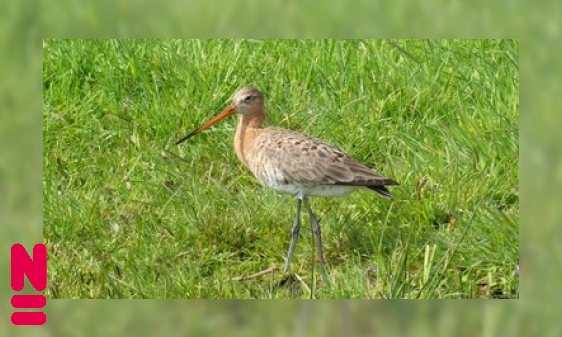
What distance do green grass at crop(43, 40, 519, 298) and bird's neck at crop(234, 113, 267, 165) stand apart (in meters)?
0.09

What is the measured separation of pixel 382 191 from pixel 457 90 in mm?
665

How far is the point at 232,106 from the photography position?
5836 millimetres

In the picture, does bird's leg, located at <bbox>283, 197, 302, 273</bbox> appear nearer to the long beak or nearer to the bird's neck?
the bird's neck

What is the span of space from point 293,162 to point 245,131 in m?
0.42

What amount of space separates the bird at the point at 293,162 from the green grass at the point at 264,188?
8cm

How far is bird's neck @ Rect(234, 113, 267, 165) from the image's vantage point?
581cm

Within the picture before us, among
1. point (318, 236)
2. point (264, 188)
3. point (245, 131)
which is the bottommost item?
point (318, 236)

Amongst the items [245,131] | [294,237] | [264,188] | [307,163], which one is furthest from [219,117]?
[294,237]

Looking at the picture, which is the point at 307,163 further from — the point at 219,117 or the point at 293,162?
the point at 219,117

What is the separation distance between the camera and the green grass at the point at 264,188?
5238mm

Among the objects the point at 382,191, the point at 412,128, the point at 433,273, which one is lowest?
the point at 433,273

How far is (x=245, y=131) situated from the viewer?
588cm

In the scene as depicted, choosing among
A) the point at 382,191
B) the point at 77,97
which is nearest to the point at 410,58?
the point at 382,191

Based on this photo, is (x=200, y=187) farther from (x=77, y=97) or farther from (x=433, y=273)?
(x=433, y=273)
